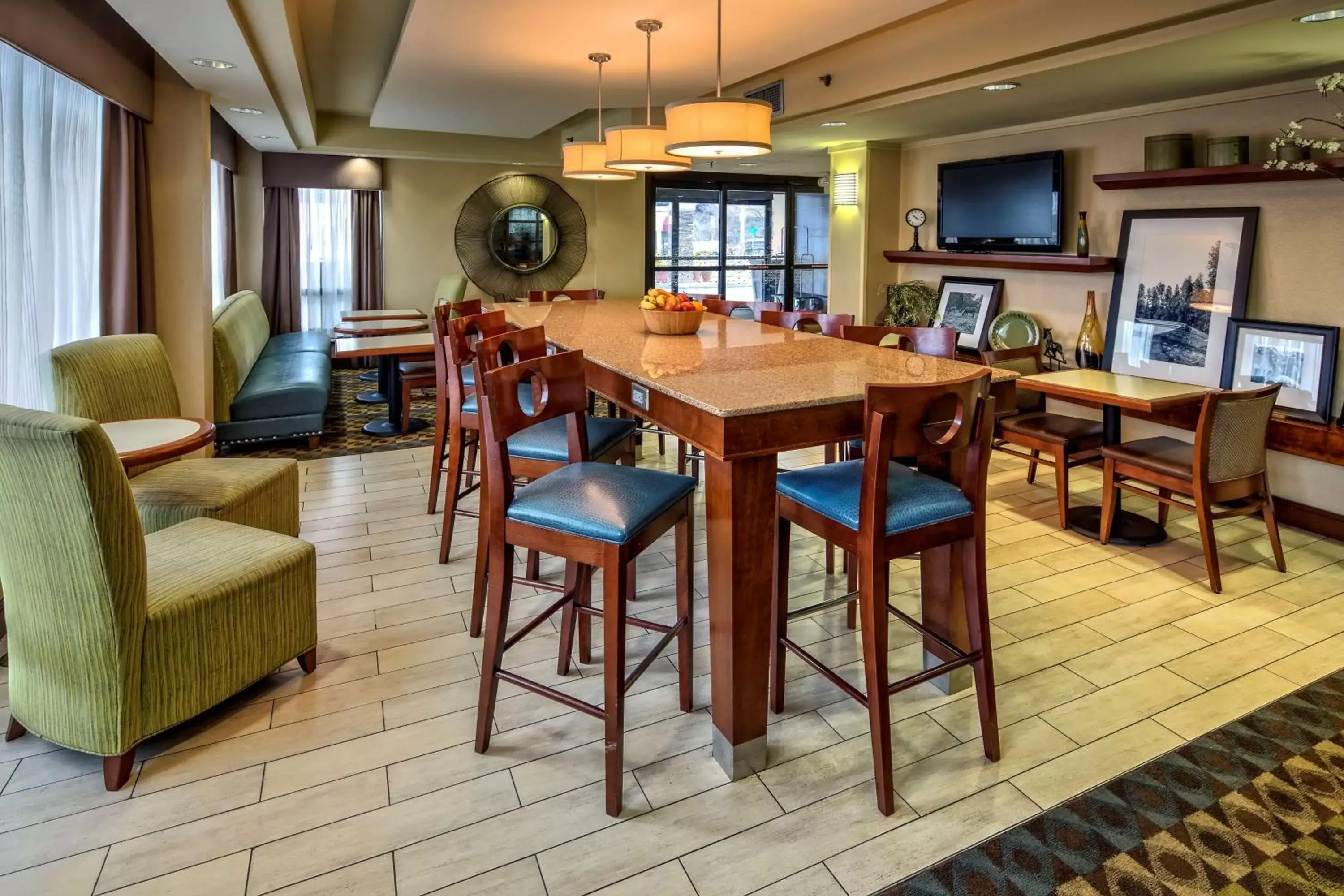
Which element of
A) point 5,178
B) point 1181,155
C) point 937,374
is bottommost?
point 937,374

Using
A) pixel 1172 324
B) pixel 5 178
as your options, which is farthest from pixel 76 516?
pixel 1172 324

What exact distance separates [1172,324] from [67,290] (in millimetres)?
5700

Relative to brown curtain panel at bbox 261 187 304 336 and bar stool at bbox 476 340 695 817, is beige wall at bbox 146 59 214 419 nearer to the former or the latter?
bar stool at bbox 476 340 695 817

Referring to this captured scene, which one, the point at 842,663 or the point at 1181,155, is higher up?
the point at 1181,155

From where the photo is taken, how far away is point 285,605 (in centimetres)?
237

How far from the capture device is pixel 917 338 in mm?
2982

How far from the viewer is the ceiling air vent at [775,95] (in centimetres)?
556

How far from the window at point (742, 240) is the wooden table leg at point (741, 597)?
7.96 metres

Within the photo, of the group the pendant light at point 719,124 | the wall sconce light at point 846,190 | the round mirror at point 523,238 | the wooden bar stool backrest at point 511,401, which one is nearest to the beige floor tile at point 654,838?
the wooden bar stool backrest at point 511,401

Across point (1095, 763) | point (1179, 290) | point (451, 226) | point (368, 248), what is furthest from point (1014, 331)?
point (368, 248)

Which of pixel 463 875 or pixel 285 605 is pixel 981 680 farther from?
pixel 285 605

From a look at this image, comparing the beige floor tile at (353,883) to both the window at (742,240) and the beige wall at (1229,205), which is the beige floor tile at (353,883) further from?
the window at (742,240)

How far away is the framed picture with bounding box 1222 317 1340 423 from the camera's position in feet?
12.6

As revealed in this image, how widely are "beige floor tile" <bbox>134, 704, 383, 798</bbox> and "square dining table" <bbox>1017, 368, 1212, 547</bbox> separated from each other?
123 inches
